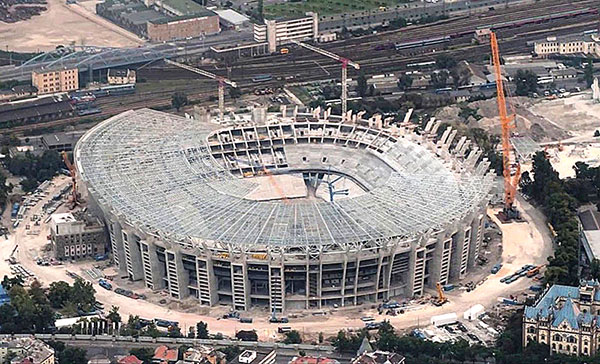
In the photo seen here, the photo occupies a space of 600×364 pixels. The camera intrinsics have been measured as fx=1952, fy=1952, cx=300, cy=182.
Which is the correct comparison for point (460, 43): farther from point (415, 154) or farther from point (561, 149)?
point (415, 154)

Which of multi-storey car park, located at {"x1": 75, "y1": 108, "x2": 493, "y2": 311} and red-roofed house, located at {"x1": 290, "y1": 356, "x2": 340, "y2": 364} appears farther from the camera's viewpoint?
multi-storey car park, located at {"x1": 75, "y1": 108, "x2": 493, "y2": 311}

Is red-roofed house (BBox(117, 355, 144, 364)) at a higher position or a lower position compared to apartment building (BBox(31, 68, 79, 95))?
lower

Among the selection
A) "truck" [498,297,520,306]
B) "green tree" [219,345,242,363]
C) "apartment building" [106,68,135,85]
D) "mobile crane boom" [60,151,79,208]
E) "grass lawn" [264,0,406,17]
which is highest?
"grass lawn" [264,0,406,17]

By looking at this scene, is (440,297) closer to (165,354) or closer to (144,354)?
(165,354)

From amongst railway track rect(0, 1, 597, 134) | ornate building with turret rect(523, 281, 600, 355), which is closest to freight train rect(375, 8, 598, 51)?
railway track rect(0, 1, 597, 134)

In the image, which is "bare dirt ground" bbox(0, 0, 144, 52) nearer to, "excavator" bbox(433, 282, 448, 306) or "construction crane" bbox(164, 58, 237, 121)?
"construction crane" bbox(164, 58, 237, 121)

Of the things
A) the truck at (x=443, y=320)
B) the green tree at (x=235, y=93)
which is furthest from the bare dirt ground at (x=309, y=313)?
the green tree at (x=235, y=93)

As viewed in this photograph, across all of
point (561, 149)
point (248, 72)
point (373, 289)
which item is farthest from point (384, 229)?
point (248, 72)
